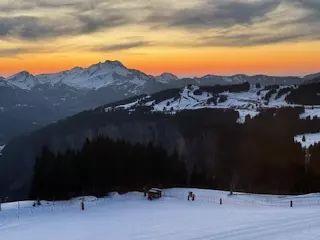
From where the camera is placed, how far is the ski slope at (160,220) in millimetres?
35125

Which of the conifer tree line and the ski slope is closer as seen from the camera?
the ski slope

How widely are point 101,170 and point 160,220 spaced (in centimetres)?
3935

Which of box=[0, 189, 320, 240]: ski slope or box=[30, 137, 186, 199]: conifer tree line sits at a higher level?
box=[30, 137, 186, 199]: conifer tree line

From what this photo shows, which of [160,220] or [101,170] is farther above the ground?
[101,170]

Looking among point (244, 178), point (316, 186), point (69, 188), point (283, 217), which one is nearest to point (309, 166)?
point (316, 186)

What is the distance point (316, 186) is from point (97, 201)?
47976mm

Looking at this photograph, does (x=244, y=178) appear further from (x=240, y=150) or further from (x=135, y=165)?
(x=135, y=165)

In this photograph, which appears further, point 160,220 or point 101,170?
point 101,170

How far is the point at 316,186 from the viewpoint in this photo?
317ft

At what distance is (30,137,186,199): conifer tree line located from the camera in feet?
259

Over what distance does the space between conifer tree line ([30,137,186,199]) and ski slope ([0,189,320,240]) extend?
11009 millimetres

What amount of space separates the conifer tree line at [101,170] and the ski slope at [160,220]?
Result: 11.0m

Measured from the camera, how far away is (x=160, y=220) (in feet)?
144

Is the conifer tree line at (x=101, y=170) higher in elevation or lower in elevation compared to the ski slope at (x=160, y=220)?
higher
